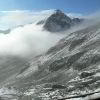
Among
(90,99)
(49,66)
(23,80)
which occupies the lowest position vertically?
(90,99)

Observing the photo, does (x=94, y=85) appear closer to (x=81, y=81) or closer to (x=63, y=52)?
(x=81, y=81)

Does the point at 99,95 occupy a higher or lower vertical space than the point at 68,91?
lower

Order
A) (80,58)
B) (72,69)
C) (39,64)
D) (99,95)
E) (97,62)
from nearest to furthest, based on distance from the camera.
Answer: (99,95) < (97,62) < (72,69) < (80,58) < (39,64)

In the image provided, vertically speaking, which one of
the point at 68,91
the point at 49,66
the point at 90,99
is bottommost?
the point at 90,99

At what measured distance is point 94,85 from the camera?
88.4 meters

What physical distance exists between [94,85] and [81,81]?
18.0 m

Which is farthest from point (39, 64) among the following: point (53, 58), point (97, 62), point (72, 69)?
point (97, 62)

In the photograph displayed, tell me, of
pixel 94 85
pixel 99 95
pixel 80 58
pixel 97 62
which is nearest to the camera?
pixel 99 95

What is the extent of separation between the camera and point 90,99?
33.0 ft

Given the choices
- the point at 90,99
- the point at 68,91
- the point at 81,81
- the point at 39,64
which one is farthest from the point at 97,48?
the point at 90,99

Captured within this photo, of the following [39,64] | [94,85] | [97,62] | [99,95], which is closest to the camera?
[99,95]

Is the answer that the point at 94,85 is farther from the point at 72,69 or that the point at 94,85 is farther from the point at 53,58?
the point at 53,58

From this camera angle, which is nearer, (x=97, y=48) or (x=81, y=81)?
(x=81, y=81)

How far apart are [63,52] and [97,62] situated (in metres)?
53.3
